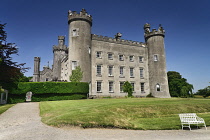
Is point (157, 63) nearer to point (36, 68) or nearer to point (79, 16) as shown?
point (79, 16)

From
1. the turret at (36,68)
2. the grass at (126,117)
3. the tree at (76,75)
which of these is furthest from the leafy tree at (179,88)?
the turret at (36,68)

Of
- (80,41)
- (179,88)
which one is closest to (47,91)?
(80,41)

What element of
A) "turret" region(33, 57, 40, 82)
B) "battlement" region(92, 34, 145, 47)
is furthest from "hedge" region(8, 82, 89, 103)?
"turret" region(33, 57, 40, 82)

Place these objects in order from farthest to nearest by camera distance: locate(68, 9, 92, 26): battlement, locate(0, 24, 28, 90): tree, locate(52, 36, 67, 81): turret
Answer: locate(52, 36, 67, 81): turret → locate(68, 9, 92, 26): battlement → locate(0, 24, 28, 90): tree

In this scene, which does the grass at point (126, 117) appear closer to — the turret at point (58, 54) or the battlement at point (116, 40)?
the battlement at point (116, 40)

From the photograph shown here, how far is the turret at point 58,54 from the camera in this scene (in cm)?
4044

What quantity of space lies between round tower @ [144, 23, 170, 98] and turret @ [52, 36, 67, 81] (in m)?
22.2

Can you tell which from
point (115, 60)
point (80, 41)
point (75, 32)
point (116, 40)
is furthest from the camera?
point (116, 40)

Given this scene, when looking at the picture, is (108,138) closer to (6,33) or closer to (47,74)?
(6,33)

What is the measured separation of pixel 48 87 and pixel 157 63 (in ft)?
77.1

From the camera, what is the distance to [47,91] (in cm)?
2203

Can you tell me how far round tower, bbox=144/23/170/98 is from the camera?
33.6 meters

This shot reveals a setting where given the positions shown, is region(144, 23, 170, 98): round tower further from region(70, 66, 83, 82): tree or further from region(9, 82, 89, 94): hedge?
region(9, 82, 89, 94): hedge

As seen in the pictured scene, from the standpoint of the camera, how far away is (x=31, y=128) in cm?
771
